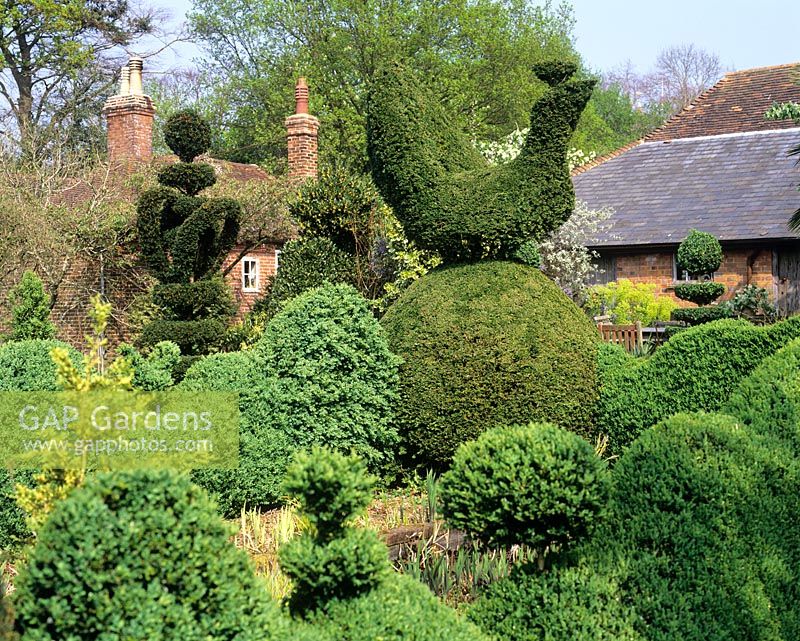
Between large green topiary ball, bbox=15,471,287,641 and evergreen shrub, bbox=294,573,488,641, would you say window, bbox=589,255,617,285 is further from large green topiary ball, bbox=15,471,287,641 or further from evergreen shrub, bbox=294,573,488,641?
large green topiary ball, bbox=15,471,287,641

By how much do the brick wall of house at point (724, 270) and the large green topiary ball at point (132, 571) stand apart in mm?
19562

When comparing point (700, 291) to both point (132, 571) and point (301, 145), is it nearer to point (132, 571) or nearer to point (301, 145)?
point (301, 145)

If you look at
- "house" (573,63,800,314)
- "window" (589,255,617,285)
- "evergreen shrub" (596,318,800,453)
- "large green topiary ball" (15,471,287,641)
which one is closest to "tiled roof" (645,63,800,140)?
"house" (573,63,800,314)

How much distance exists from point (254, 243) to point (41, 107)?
12694 mm

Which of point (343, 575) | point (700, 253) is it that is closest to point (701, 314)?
point (700, 253)

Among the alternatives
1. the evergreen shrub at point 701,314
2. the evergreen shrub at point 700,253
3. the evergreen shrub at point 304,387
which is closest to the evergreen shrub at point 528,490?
the evergreen shrub at point 304,387

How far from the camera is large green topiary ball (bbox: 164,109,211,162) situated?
1030 centimetres

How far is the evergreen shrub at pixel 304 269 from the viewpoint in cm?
1288

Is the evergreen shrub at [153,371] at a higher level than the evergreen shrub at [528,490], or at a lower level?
higher

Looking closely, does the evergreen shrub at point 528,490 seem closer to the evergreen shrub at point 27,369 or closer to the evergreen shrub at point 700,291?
the evergreen shrub at point 27,369

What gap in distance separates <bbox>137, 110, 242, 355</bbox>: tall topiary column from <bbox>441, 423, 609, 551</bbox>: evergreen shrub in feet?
23.2

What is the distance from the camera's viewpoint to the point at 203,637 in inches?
99.2

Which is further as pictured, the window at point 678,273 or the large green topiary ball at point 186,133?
the window at point 678,273

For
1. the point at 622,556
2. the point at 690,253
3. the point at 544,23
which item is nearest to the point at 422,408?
the point at 622,556
